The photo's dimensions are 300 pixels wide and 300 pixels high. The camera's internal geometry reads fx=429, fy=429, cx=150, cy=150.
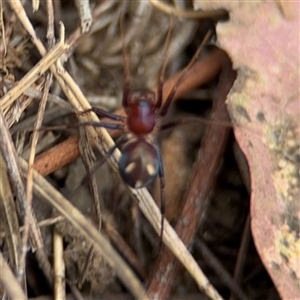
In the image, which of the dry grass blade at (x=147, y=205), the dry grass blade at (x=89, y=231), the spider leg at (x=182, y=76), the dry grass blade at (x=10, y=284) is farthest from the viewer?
the spider leg at (x=182, y=76)

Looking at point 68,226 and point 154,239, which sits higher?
point 68,226

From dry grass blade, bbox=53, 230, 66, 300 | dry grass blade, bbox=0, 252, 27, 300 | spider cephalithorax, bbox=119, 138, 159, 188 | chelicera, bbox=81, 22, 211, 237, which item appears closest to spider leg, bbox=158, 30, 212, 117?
chelicera, bbox=81, 22, 211, 237

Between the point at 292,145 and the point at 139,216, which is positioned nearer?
the point at 292,145

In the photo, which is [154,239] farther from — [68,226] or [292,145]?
[292,145]

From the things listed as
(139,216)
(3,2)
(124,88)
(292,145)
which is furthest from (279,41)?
(3,2)

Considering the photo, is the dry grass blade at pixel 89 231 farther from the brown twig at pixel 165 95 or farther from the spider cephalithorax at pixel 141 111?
the spider cephalithorax at pixel 141 111

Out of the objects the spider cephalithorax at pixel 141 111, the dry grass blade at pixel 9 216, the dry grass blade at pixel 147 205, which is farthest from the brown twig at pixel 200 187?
the dry grass blade at pixel 9 216

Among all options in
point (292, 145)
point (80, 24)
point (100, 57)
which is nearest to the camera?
point (292, 145)

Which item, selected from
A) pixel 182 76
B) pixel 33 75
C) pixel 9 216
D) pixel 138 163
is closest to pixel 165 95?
pixel 182 76
